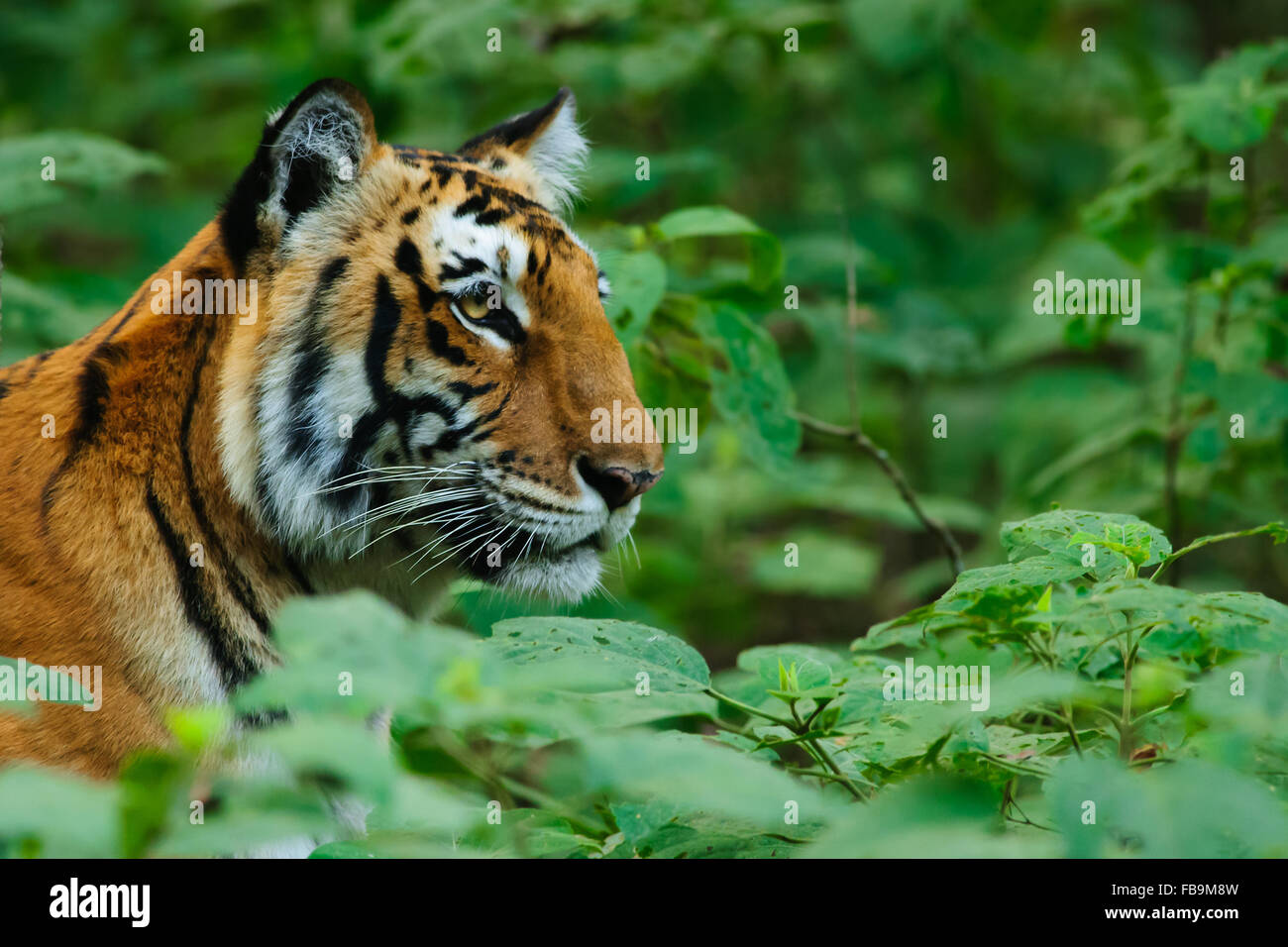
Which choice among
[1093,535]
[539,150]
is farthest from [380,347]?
[1093,535]

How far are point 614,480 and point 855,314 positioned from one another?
2.19 metres

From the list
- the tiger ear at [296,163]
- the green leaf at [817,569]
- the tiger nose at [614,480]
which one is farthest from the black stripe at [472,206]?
the green leaf at [817,569]

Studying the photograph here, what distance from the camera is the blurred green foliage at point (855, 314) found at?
5.45 ft

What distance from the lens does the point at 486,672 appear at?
4.25 ft

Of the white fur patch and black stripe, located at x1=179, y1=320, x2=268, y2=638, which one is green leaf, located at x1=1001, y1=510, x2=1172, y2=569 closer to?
black stripe, located at x1=179, y1=320, x2=268, y2=638

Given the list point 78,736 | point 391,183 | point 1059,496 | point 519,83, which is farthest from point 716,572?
point 78,736

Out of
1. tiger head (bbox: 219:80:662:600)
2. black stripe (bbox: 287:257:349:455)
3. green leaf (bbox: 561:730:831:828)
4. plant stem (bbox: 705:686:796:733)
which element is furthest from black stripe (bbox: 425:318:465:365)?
green leaf (bbox: 561:730:831:828)

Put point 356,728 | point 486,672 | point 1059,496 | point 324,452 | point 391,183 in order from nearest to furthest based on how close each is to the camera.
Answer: point 356,728, point 486,672, point 324,452, point 391,183, point 1059,496

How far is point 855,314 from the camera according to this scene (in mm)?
4453

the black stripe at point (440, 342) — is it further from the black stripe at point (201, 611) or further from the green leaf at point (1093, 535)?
the green leaf at point (1093, 535)

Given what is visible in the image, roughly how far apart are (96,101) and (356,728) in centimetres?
715

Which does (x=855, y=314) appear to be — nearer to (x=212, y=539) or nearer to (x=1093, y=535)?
(x=1093, y=535)
